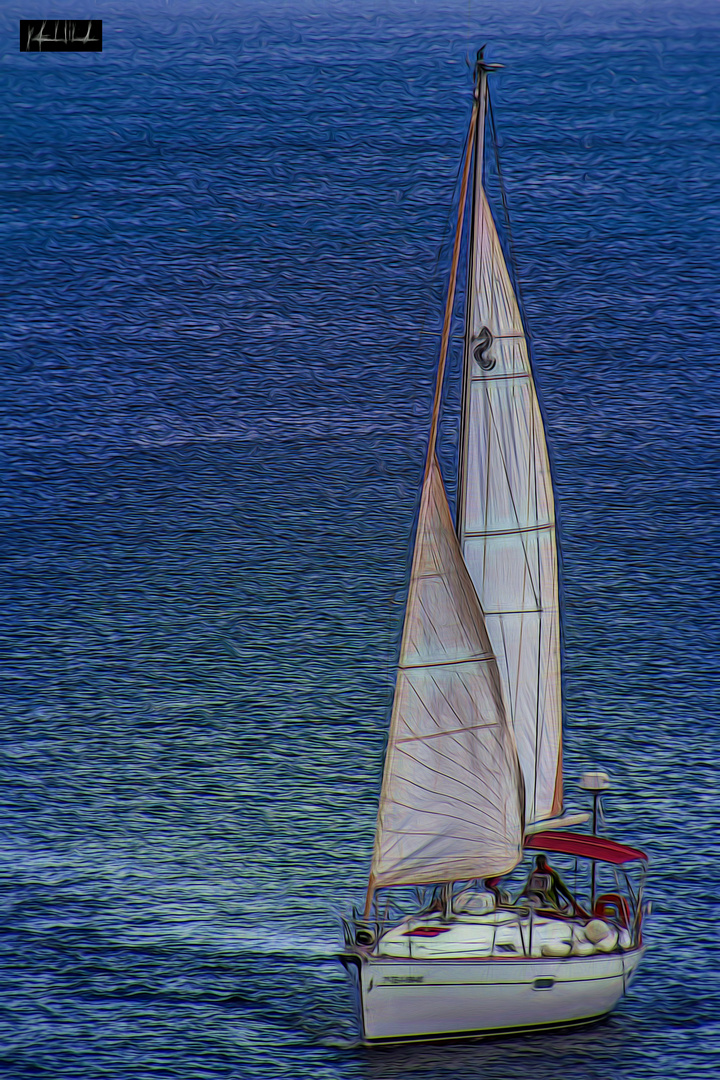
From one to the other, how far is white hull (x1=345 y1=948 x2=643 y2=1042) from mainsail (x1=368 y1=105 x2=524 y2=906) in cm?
195

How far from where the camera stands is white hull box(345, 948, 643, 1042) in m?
34.4

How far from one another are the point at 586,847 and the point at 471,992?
464cm

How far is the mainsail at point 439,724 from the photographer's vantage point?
35.2 meters

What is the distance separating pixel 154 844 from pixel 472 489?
18999 mm

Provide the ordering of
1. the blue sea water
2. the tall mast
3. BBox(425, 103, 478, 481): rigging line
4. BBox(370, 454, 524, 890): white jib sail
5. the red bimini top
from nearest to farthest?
BBox(425, 103, 478, 481): rigging line, BBox(370, 454, 524, 890): white jib sail, the tall mast, the red bimini top, the blue sea water

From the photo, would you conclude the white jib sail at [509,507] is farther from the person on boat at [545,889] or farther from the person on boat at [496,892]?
the person on boat at [496,892]

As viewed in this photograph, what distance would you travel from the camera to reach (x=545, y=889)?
3700 centimetres

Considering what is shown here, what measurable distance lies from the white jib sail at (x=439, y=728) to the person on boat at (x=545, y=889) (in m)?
1.44

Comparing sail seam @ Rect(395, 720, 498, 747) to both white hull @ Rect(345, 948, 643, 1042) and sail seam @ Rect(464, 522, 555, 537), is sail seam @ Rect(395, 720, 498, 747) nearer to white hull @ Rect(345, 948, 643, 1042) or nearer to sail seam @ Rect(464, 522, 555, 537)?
sail seam @ Rect(464, 522, 555, 537)

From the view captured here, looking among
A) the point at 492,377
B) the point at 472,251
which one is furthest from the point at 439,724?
the point at 472,251

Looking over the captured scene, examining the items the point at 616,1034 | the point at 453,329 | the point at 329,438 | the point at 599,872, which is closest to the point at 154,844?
the point at 599,872
